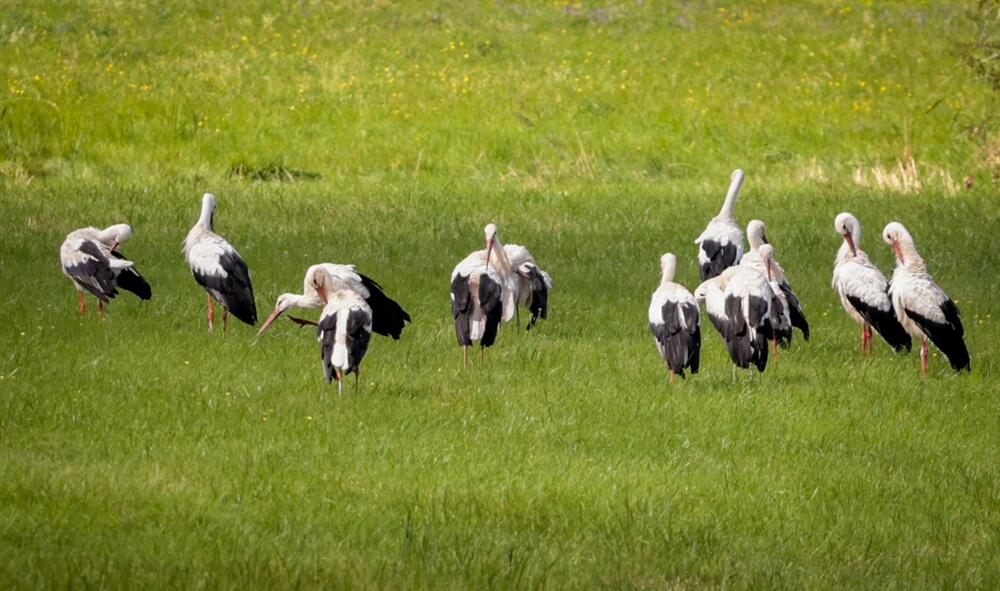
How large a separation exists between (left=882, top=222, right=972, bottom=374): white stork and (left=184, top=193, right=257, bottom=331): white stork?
5451 mm

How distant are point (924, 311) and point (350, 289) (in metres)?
4.68

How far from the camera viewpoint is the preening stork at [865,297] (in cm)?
1375

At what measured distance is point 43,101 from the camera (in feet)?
96.2

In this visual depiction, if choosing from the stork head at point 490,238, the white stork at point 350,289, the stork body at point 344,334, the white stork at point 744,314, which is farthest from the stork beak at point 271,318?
the white stork at point 744,314

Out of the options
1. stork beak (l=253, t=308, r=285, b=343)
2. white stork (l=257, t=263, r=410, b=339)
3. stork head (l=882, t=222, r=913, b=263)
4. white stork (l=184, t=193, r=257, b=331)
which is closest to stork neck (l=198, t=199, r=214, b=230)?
white stork (l=184, t=193, r=257, b=331)

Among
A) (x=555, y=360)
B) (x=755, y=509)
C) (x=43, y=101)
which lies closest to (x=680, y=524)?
(x=755, y=509)

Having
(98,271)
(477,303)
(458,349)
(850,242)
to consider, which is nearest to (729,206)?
(850,242)

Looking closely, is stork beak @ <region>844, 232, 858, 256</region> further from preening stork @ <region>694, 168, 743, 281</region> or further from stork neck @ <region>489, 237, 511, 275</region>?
stork neck @ <region>489, 237, 511, 275</region>

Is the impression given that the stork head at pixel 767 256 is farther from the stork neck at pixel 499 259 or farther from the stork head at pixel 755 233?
the stork neck at pixel 499 259

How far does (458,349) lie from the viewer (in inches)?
530

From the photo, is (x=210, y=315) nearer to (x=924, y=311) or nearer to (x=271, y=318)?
(x=271, y=318)

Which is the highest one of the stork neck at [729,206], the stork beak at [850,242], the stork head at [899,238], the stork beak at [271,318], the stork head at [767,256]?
the stork neck at [729,206]

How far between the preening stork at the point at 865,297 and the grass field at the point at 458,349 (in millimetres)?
279

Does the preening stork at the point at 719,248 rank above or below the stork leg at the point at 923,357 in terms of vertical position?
above
